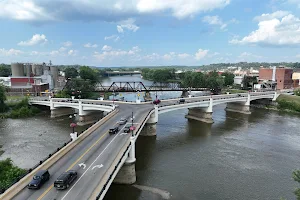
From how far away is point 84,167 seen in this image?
2603 cm

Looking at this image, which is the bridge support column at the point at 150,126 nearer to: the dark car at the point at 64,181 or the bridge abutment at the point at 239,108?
the dark car at the point at 64,181

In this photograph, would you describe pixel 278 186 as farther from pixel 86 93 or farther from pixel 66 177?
pixel 86 93

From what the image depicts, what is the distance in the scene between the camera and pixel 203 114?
67.8 metres

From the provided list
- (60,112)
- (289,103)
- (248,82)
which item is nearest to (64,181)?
(60,112)

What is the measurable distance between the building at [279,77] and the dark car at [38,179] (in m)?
123

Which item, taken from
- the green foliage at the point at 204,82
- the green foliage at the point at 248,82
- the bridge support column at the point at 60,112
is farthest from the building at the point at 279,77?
the bridge support column at the point at 60,112

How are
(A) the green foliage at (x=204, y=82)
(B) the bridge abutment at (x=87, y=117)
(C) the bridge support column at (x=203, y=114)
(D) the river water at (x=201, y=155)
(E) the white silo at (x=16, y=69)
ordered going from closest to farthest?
(D) the river water at (x=201, y=155) → (B) the bridge abutment at (x=87, y=117) → (C) the bridge support column at (x=203, y=114) → (A) the green foliage at (x=204, y=82) → (E) the white silo at (x=16, y=69)

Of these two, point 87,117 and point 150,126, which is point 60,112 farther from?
point 150,126

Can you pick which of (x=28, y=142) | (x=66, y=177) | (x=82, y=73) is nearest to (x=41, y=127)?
(x=28, y=142)

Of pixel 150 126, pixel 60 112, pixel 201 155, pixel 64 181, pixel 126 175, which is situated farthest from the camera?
pixel 60 112

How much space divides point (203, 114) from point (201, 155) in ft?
89.7

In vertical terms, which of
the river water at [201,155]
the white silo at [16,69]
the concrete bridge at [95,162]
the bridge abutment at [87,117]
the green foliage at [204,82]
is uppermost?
the white silo at [16,69]

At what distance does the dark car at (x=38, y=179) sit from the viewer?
70.2 feet

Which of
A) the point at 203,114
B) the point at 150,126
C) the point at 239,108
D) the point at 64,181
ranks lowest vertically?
the point at 239,108
